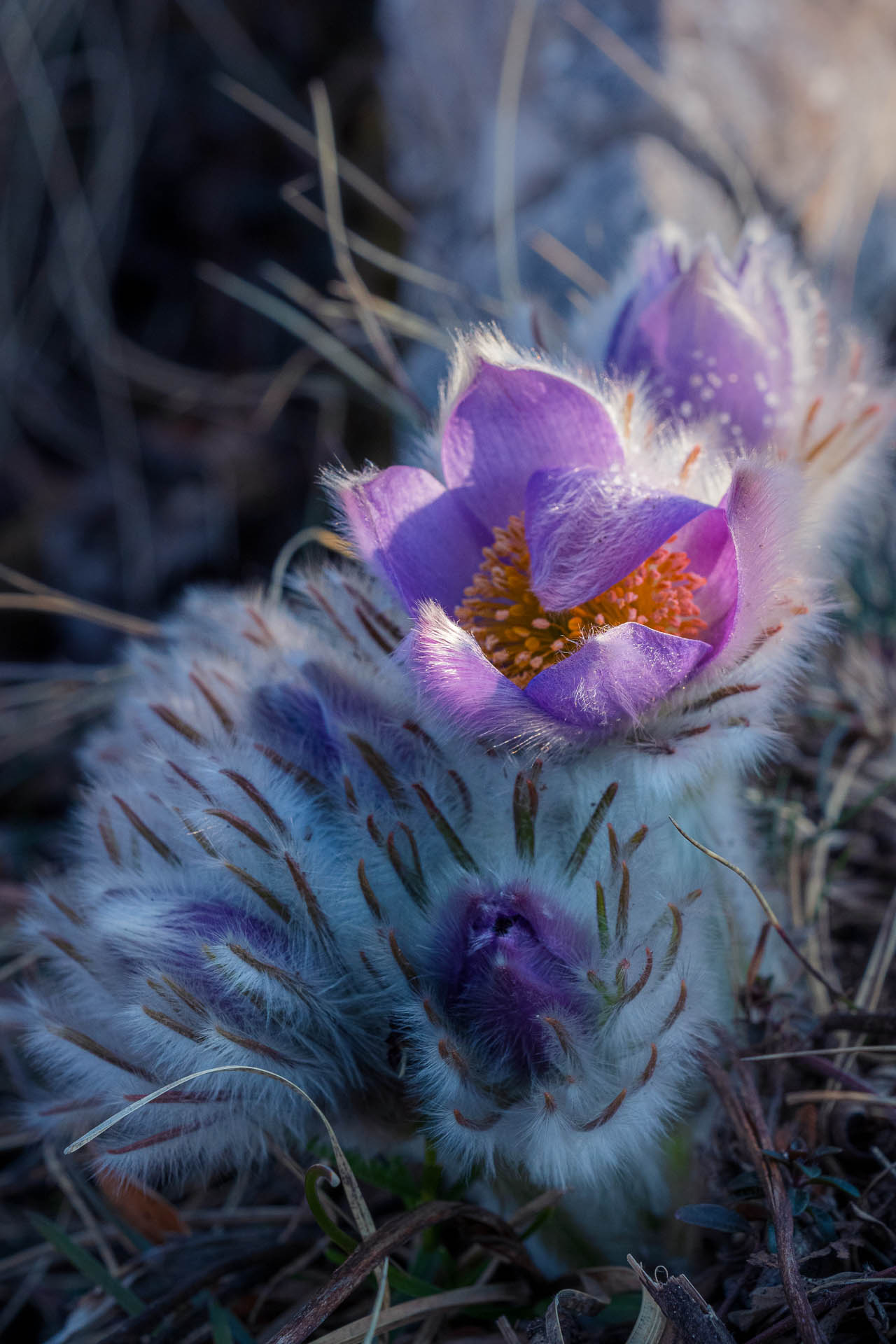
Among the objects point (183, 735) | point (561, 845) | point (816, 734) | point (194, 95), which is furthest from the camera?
point (194, 95)

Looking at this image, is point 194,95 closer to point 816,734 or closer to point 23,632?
point 23,632

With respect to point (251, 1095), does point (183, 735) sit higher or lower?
higher

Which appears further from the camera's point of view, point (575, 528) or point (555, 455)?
point (555, 455)

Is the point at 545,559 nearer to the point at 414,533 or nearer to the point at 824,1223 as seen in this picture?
the point at 414,533

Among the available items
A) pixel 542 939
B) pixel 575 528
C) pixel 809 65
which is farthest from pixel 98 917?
pixel 809 65

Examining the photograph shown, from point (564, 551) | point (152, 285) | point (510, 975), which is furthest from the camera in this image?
point (152, 285)

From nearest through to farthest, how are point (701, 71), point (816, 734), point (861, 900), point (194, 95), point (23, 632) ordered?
point (861, 900), point (816, 734), point (701, 71), point (23, 632), point (194, 95)

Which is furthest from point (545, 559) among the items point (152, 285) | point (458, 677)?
point (152, 285)
